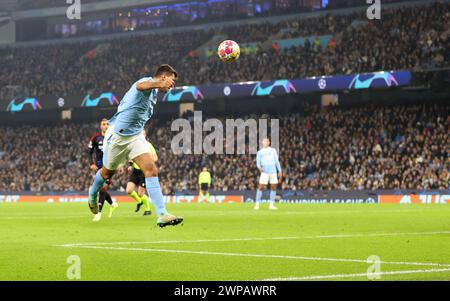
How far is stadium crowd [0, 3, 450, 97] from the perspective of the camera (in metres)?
42.1

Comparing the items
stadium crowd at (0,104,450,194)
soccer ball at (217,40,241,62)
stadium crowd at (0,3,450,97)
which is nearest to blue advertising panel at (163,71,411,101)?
stadium crowd at (0,3,450,97)

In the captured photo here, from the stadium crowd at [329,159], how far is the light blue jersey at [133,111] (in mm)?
25486

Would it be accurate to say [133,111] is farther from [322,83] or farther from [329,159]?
[322,83]

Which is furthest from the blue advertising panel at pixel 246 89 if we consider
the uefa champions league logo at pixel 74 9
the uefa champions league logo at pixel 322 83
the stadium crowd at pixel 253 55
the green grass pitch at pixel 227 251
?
the green grass pitch at pixel 227 251

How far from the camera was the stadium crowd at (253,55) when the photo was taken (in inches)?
1658

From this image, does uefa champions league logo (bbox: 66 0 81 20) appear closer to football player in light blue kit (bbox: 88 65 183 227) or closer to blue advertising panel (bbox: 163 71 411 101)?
blue advertising panel (bbox: 163 71 411 101)

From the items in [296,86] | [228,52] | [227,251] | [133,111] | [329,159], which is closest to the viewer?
[227,251]

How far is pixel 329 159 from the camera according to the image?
4169 cm

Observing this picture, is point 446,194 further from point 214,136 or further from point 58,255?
point 58,255

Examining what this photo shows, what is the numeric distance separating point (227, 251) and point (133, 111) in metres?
2.69

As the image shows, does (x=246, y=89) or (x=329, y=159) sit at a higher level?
(x=246, y=89)

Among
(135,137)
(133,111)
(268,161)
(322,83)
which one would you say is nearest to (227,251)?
(135,137)

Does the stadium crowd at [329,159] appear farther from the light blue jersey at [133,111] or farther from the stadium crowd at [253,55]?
the light blue jersey at [133,111]

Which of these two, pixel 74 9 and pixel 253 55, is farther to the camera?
pixel 74 9
